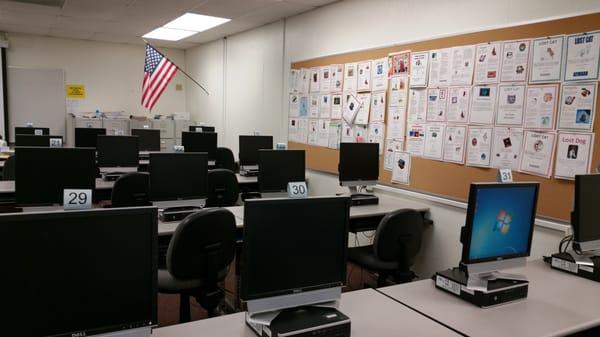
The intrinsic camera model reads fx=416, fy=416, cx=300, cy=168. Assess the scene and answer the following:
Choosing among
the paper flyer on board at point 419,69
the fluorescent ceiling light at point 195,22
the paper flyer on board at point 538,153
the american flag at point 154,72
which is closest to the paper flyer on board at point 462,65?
the paper flyer on board at point 419,69

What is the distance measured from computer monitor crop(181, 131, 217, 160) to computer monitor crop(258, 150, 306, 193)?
2317mm

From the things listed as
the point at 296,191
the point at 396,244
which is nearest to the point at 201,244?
the point at 296,191

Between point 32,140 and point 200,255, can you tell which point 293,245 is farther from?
point 32,140

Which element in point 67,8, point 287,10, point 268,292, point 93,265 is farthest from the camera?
point 67,8

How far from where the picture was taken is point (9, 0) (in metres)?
5.78

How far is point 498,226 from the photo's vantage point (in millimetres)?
1983

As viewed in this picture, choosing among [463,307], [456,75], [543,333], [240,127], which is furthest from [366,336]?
[240,127]

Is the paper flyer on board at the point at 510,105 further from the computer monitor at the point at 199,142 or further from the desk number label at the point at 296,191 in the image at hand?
the computer monitor at the point at 199,142

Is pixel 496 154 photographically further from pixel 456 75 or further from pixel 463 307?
pixel 463 307

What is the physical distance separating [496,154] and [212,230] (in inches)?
90.5

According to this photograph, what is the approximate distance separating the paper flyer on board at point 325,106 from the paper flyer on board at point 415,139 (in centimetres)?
137

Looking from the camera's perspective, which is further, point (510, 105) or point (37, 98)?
point (37, 98)

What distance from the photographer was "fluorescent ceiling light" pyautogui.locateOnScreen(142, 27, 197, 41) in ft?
24.9

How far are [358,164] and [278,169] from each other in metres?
0.78
